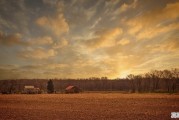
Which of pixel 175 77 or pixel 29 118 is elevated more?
pixel 175 77

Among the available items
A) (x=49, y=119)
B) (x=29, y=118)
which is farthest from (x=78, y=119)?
(x=29, y=118)

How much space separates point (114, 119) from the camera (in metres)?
18.8

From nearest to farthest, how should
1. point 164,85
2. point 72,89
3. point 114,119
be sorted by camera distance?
point 114,119 → point 72,89 → point 164,85

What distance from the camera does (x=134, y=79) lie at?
137250 millimetres

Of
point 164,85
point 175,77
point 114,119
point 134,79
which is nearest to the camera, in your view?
point 114,119

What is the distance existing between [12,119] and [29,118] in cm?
130

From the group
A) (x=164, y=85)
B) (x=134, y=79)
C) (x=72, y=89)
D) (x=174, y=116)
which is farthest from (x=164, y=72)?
(x=174, y=116)

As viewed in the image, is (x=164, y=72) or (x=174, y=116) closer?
(x=174, y=116)

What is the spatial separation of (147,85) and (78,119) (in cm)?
10330

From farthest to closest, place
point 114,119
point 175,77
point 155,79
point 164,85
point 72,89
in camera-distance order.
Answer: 1. point 155,79
2. point 164,85
3. point 175,77
4. point 72,89
5. point 114,119

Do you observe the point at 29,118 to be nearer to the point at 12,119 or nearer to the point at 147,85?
the point at 12,119

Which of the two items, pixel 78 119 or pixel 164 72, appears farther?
pixel 164 72

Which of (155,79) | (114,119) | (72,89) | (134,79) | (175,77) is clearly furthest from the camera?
(134,79)

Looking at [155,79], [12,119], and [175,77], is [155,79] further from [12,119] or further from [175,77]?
[12,119]
